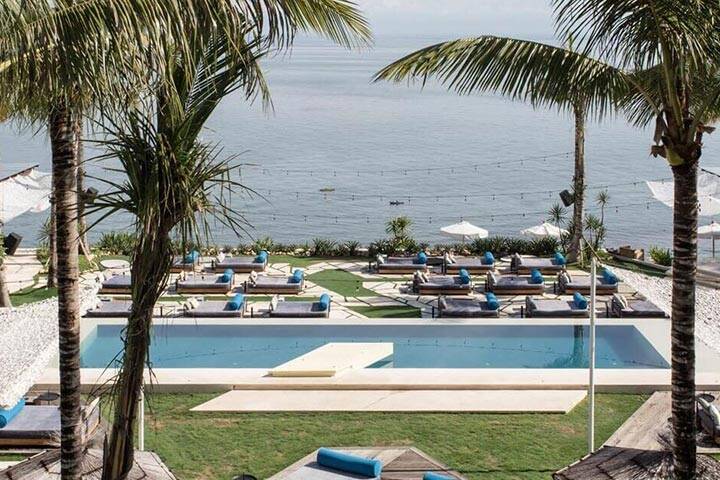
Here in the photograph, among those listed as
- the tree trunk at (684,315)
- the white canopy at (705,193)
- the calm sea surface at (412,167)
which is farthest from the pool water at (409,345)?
the calm sea surface at (412,167)

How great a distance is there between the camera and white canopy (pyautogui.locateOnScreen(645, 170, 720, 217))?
88.0ft

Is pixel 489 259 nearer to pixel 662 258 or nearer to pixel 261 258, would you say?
pixel 662 258

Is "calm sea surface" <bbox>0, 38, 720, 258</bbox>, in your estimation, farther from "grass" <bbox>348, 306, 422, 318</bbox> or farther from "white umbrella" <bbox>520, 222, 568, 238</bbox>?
"grass" <bbox>348, 306, 422, 318</bbox>

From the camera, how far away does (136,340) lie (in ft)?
26.8

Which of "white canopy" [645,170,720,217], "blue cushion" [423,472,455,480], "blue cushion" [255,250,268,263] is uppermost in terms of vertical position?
"white canopy" [645,170,720,217]

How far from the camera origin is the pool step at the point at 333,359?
16578 millimetres

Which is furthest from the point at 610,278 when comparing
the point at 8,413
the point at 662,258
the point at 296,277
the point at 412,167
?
the point at 412,167

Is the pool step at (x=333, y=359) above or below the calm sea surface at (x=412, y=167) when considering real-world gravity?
below

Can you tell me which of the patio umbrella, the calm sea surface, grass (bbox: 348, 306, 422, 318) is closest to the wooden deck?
grass (bbox: 348, 306, 422, 318)

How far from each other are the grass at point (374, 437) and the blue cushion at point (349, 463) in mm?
1308

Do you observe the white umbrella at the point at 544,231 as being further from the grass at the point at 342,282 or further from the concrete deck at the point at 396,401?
the concrete deck at the point at 396,401

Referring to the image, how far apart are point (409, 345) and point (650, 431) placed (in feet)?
22.2

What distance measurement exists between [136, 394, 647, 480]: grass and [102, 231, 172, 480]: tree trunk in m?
4.20

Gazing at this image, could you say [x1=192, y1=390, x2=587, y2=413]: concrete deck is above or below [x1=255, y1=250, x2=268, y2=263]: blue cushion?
below
